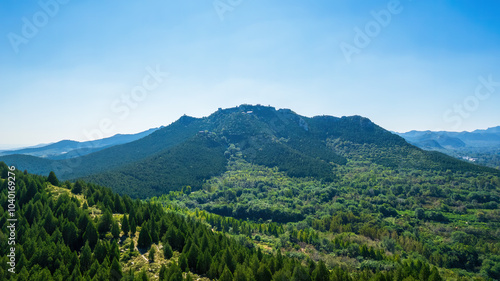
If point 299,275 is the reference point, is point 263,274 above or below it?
below

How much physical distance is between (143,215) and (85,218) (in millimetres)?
14899

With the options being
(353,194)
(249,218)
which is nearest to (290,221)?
(249,218)

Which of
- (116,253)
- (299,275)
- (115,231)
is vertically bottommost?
(299,275)

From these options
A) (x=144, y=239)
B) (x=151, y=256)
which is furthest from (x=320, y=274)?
(x=144, y=239)

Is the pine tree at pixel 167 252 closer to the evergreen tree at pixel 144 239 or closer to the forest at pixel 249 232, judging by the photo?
the forest at pixel 249 232

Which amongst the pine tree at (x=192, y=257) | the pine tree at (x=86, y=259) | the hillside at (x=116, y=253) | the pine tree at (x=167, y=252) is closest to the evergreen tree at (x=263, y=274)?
the hillside at (x=116, y=253)

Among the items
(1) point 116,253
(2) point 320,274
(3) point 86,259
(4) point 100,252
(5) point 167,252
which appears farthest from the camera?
(5) point 167,252

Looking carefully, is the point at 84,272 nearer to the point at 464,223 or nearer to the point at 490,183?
the point at 464,223

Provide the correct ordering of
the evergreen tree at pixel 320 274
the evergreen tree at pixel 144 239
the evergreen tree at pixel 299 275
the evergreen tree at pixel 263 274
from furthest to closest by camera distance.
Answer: the evergreen tree at pixel 144 239 → the evergreen tree at pixel 263 274 → the evergreen tree at pixel 320 274 → the evergreen tree at pixel 299 275

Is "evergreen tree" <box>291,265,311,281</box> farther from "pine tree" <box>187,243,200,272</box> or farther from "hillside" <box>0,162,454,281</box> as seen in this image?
"pine tree" <box>187,243,200,272</box>

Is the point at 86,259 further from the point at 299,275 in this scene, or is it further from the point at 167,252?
the point at 299,275

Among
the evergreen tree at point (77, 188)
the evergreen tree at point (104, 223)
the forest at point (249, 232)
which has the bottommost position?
the forest at point (249, 232)

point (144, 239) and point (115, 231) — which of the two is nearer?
point (144, 239)

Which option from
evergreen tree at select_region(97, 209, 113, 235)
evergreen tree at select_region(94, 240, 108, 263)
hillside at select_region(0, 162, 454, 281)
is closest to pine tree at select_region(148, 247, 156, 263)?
hillside at select_region(0, 162, 454, 281)
